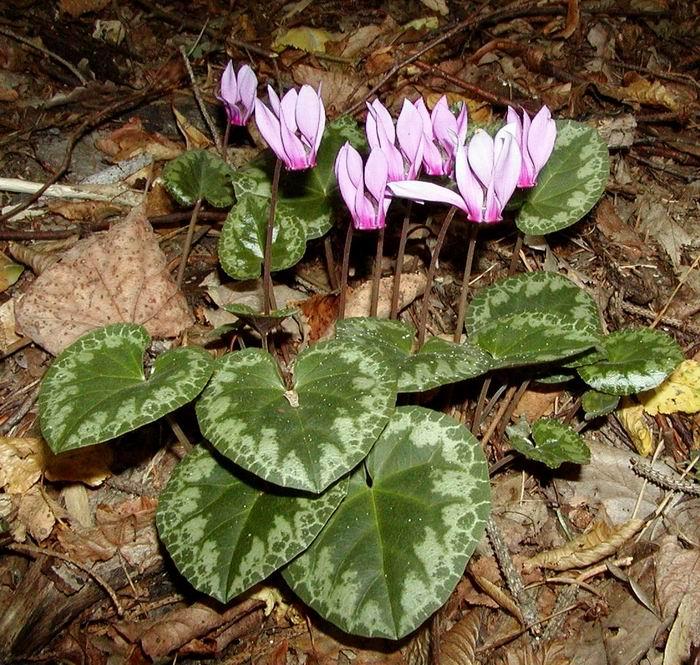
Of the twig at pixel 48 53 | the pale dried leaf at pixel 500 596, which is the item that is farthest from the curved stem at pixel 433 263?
the twig at pixel 48 53

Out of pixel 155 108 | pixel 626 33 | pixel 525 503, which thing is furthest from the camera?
pixel 626 33

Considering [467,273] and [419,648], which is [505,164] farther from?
[419,648]

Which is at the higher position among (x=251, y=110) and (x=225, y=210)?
(x=251, y=110)

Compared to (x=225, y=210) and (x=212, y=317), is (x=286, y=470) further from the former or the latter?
(x=225, y=210)

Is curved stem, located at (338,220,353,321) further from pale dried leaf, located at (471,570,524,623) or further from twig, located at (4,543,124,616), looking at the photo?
twig, located at (4,543,124,616)

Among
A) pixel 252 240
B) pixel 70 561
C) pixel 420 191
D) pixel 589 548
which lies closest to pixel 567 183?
pixel 420 191

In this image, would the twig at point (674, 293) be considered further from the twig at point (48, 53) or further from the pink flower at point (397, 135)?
the twig at point (48, 53)

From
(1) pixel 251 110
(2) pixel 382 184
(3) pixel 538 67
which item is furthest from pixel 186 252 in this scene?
(3) pixel 538 67
